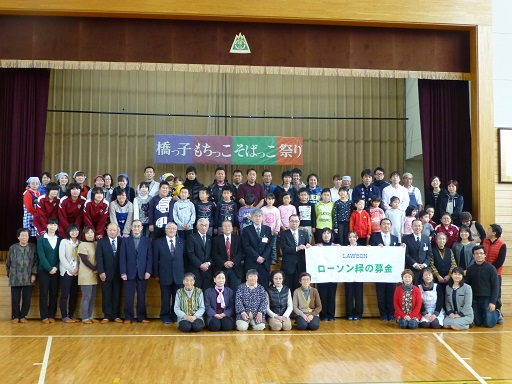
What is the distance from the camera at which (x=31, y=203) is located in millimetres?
8703

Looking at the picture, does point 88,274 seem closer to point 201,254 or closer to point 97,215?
point 97,215

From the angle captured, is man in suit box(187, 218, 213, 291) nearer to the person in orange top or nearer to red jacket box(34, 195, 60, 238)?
red jacket box(34, 195, 60, 238)

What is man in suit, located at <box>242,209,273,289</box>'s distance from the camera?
7.95m

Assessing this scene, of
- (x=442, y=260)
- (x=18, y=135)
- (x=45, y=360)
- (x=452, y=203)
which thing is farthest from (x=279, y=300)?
(x=18, y=135)

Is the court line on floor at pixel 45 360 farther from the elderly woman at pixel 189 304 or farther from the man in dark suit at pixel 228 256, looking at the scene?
the man in dark suit at pixel 228 256

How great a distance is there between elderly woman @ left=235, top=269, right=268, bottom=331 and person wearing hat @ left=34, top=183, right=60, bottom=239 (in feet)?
9.44

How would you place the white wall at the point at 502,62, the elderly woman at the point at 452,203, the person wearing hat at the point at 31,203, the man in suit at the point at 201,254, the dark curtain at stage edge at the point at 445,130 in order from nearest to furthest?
1. the man in suit at the point at 201,254
2. the person wearing hat at the point at 31,203
3. the elderly woman at the point at 452,203
4. the white wall at the point at 502,62
5. the dark curtain at stage edge at the point at 445,130

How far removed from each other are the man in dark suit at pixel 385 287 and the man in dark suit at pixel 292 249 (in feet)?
3.30

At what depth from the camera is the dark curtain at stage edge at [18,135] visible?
991 centimetres

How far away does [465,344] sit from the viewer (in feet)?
21.8

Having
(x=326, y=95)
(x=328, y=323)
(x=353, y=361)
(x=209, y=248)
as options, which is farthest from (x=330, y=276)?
(x=326, y=95)

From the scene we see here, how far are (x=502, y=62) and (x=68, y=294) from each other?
7.64m

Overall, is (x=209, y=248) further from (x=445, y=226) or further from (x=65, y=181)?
(x=445, y=226)

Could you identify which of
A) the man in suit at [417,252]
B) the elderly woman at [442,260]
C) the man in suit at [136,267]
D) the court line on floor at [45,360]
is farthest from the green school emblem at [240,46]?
the court line on floor at [45,360]
